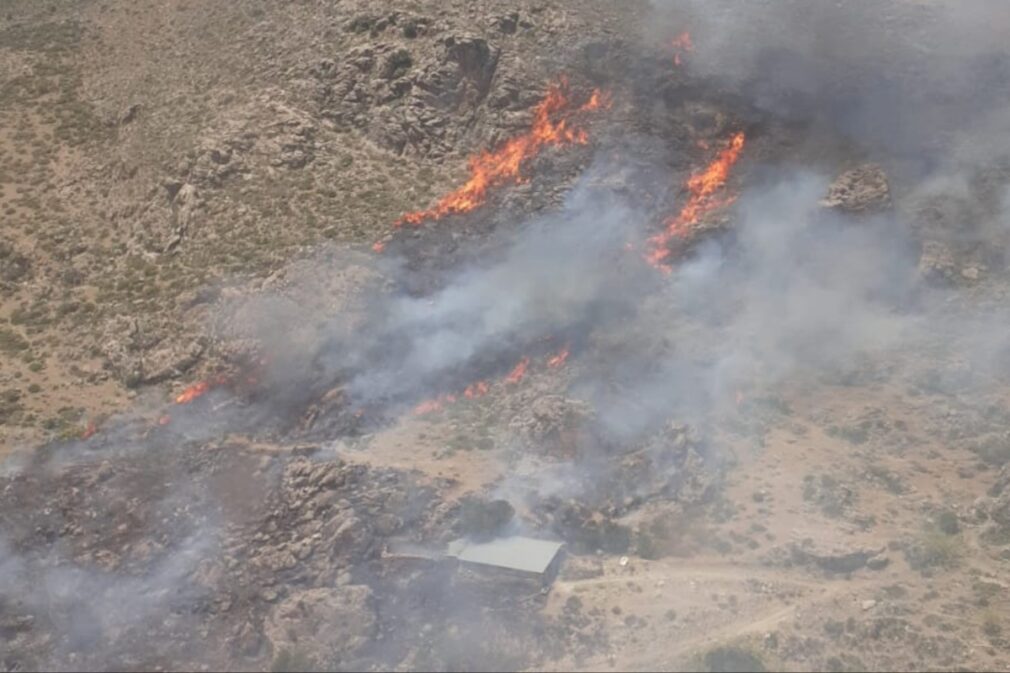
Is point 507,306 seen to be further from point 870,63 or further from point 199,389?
point 870,63

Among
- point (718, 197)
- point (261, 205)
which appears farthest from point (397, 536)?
point (718, 197)

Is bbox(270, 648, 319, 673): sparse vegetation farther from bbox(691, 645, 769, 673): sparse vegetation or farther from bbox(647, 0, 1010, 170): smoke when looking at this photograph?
bbox(647, 0, 1010, 170): smoke

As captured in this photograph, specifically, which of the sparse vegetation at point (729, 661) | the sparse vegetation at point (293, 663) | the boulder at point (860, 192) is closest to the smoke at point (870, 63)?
the boulder at point (860, 192)

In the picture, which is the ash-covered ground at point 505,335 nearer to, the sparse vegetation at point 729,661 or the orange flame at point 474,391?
the sparse vegetation at point 729,661

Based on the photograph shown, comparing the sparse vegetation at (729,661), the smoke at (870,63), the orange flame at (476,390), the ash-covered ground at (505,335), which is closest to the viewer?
the sparse vegetation at (729,661)

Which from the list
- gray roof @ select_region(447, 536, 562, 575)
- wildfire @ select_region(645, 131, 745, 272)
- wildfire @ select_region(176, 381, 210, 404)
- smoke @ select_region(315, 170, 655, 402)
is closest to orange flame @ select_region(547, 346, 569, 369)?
smoke @ select_region(315, 170, 655, 402)

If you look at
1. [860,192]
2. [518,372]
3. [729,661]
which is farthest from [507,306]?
[729,661]
